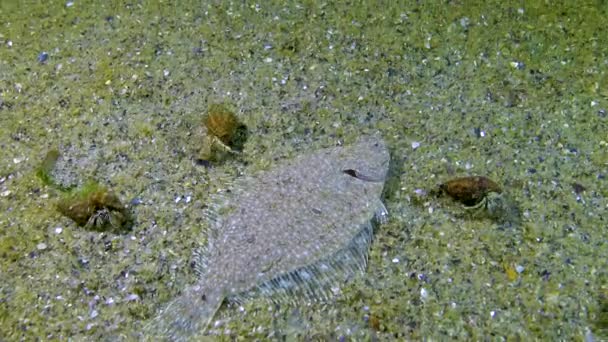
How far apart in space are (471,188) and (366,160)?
59 cm

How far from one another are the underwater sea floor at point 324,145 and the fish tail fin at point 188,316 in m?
0.09

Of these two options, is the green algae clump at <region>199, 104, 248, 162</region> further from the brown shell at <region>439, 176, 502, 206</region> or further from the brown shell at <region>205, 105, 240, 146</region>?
the brown shell at <region>439, 176, 502, 206</region>

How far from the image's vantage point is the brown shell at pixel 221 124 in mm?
3076

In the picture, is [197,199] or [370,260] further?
[197,199]

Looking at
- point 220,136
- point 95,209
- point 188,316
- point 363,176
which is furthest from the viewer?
point 220,136

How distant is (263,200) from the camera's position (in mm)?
2689

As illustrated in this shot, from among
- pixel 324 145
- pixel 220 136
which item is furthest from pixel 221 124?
pixel 324 145

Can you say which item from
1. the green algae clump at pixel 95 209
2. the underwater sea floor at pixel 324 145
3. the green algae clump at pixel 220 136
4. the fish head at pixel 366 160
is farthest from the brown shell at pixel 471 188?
the green algae clump at pixel 95 209

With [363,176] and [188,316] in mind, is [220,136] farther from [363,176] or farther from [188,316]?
[188,316]

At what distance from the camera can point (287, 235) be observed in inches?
99.9

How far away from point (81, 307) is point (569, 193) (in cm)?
268

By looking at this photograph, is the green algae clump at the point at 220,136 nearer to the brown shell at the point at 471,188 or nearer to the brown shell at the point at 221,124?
the brown shell at the point at 221,124

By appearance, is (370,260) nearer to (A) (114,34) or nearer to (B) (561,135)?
(B) (561,135)

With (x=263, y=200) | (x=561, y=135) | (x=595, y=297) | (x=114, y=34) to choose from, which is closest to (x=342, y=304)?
(x=263, y=200)
